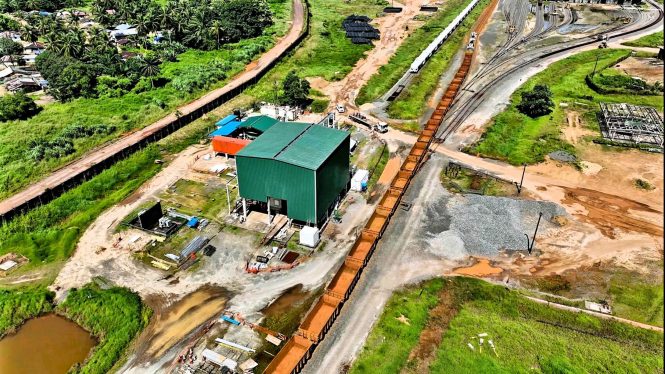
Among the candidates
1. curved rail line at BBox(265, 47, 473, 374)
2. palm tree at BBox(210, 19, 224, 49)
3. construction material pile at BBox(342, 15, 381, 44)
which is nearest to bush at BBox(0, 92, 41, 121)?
palm tree at BBox(210, 19, 224, 49)

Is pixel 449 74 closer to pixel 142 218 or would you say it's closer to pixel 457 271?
pixel 457 271

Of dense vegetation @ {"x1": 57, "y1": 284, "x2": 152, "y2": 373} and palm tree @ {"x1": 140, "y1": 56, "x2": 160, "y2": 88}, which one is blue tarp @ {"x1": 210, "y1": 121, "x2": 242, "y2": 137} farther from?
dense vegetation @ {"x1": 57, "y1": 284, "x2": 152, "y2": 373}

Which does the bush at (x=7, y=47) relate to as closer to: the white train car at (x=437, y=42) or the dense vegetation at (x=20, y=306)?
Answer: the dense vegetation at (x=20, y=306)

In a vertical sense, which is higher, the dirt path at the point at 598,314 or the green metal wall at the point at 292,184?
the green metal wall at the point at 292,184

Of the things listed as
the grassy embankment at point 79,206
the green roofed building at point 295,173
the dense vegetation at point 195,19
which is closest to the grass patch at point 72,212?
the grassy embankment at point 79,206

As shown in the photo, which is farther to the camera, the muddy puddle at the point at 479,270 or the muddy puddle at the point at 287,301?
the muddy puddle at the point at 479,270

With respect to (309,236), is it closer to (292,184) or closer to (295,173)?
(292,184)

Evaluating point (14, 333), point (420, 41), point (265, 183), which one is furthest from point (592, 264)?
point (420, 41)
